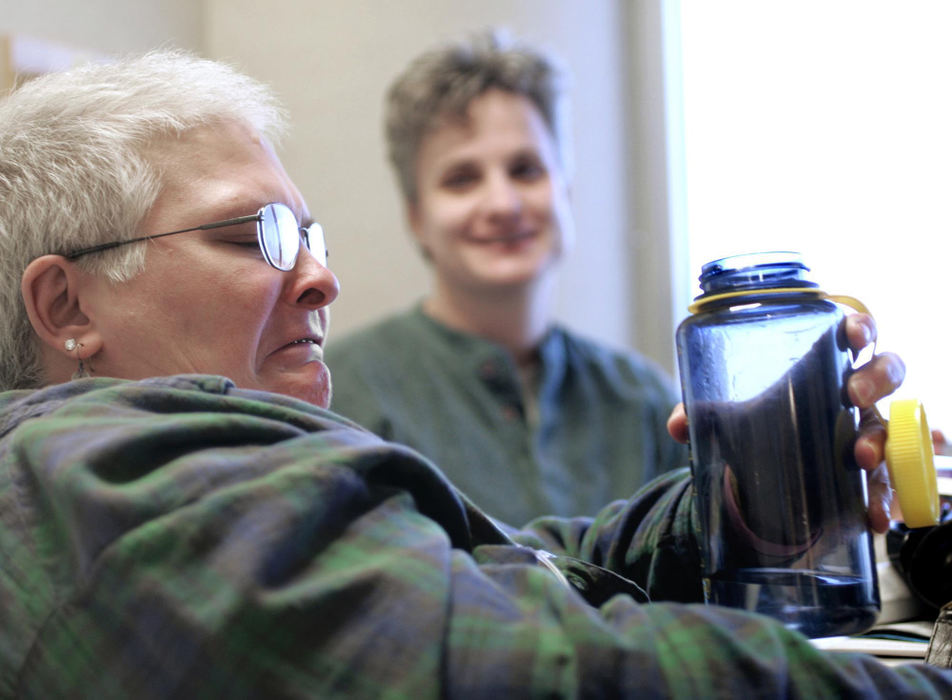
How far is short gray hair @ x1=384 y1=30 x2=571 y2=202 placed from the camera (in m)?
2.09

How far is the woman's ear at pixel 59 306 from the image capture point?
86 cm

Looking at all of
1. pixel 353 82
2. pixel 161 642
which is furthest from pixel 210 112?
pixel 353 82

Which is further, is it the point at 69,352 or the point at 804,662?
the point at 69,352

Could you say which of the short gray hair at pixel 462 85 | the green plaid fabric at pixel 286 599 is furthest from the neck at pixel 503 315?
the green plaid fabric at pixel 286 599

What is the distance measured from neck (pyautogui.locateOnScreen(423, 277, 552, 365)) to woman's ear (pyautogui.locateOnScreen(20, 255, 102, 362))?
1253 mm

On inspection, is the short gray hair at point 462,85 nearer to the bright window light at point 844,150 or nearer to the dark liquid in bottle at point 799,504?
the bright window light at point 844,150

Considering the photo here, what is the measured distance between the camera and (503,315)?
208cm

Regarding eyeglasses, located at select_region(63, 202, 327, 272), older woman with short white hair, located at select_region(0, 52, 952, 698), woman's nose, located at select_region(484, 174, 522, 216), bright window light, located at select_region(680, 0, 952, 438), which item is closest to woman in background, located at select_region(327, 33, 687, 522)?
woman's nose, located at select_region(484, 174, 522, 216)

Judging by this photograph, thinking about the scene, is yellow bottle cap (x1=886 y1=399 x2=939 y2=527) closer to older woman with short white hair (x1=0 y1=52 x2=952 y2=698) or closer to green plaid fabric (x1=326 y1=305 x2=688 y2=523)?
older woman with short white hair (x1=0 y1=52 x2=952 y2=698)

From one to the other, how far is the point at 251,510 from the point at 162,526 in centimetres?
5

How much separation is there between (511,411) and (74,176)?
1.21 metres

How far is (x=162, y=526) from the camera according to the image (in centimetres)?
56

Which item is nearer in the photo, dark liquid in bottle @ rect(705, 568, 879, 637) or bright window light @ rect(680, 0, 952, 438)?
dark liquid in bottle @ rect(705, 568, 879, 637)

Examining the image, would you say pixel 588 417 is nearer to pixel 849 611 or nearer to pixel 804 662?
pixel 849 611
